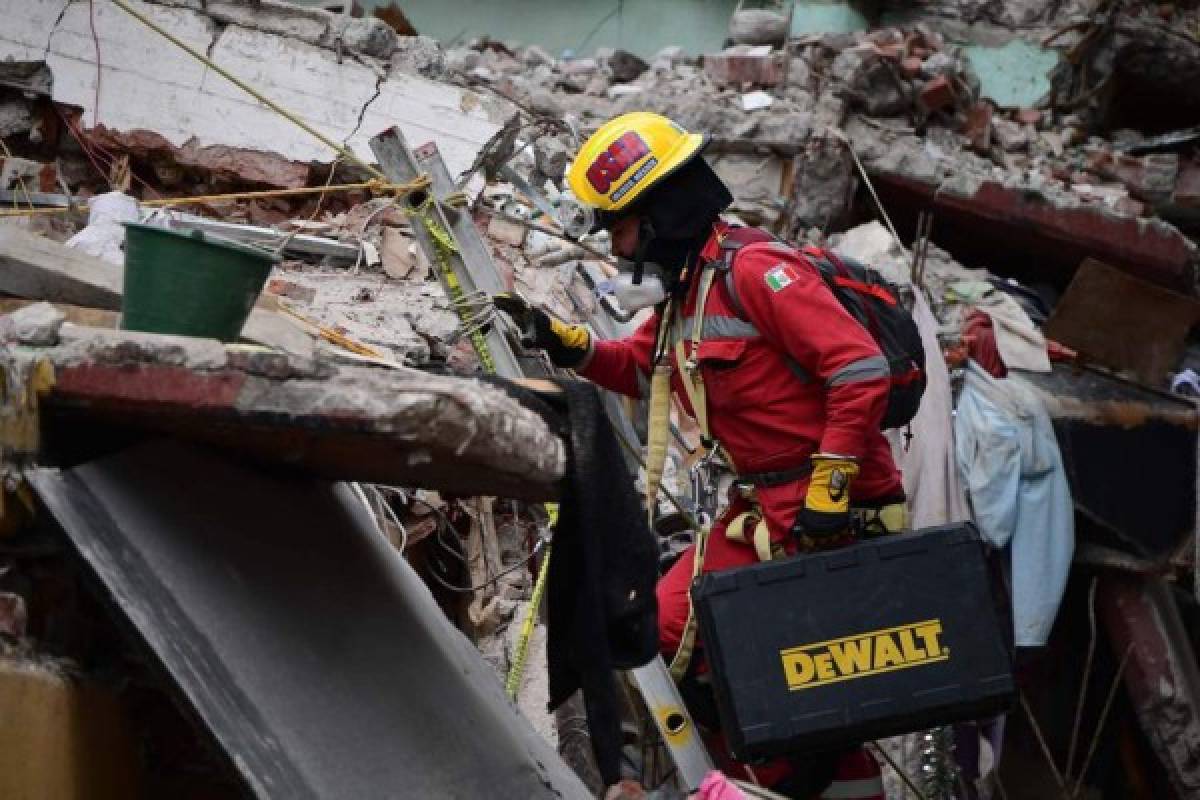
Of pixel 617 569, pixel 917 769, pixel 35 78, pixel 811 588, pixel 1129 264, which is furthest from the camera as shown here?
pixel 1129 264

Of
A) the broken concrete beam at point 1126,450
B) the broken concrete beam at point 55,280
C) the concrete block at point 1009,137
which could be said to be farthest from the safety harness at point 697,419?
the concrete block at point 1009,137

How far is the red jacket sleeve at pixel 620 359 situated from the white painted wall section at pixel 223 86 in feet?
7.60

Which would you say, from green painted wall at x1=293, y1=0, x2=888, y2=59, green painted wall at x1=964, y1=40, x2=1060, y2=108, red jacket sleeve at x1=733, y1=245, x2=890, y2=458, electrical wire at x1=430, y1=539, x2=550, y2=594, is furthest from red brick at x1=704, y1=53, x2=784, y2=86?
red jacket sleeve at x1=733, y1=245, x2=890, y2=458

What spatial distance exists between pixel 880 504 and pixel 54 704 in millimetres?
2786

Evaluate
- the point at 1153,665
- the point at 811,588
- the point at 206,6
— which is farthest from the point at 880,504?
the point at 206,6

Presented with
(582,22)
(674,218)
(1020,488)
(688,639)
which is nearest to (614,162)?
(674,218)

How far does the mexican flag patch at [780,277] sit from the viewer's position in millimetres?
4305

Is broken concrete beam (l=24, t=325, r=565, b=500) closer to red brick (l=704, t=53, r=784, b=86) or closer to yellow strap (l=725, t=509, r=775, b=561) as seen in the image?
yellow strap (l=725, t=509, r=775, b=561)

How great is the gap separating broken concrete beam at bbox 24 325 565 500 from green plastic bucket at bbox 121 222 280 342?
24 cm

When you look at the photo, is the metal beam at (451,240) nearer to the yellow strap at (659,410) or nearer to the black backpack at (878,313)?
the yellow strap at (659,410)

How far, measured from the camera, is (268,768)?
2189 mm

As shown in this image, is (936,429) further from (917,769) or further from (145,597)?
(145,597)

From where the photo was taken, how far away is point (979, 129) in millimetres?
9055

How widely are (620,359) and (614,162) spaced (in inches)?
25.3
